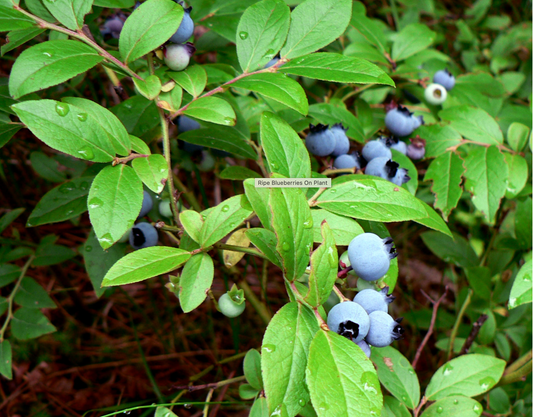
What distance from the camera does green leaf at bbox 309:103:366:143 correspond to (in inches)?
47.6

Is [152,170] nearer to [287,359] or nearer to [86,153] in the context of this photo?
[86,153]

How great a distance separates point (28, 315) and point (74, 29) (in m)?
0.88

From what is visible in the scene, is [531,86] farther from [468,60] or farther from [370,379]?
[370,379]

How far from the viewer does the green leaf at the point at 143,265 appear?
691mm

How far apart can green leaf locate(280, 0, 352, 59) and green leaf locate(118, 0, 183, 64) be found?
0.24m

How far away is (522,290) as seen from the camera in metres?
0.92

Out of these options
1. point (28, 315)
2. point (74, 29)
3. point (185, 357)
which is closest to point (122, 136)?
point (74, 29)

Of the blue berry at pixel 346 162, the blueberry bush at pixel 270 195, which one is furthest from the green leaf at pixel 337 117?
the blue berry at pixel 346 162

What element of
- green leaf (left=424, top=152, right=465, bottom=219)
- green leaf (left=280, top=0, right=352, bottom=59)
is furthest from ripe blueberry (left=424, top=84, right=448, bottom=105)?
green leaf (left=280, top=0, right=352, bottom=59)

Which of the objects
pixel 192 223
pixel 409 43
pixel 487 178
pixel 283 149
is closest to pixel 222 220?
pixel 192 223

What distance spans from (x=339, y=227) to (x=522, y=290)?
1.39 ft

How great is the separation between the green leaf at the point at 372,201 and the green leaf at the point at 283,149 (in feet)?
0.23

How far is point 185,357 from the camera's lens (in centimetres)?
192

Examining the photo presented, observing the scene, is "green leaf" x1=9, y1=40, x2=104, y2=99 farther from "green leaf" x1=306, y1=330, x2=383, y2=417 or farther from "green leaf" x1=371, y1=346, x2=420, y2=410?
"green leaf" x1=371, y1=346, x2=420, y2=410
